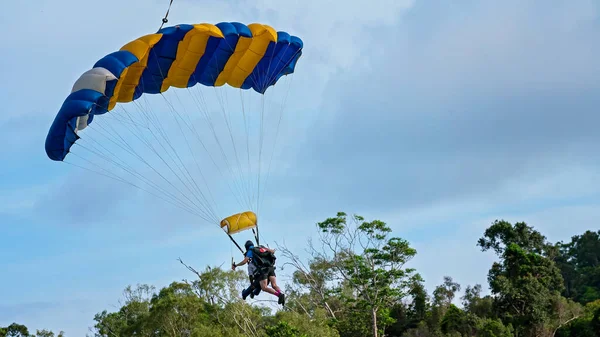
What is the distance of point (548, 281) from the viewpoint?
33.5m

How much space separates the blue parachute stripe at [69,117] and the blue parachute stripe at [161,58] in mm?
1512

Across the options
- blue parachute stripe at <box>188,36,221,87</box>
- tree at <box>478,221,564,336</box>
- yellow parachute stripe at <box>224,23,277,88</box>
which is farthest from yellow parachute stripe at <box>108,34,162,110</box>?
tree at <box>478,221,564,336</box>

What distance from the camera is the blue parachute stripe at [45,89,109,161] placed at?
13352 millimetres

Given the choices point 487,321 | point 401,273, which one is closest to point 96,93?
point 401,273

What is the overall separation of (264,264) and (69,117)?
4.67 meters

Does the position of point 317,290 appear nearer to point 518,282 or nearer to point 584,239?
point 518,282

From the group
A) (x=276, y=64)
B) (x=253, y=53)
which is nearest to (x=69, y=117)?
(x=253, y=53)

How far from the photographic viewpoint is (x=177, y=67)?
1551 centimetres

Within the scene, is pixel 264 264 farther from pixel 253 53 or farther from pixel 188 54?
pixel 253 53

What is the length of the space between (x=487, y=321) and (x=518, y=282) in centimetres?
272

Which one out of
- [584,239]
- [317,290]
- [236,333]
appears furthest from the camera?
[584,239]

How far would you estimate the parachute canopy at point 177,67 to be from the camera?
13.6 metres

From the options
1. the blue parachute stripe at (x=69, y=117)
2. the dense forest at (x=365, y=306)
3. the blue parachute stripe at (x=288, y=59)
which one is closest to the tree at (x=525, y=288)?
the dense forest at (x=365, y=306)

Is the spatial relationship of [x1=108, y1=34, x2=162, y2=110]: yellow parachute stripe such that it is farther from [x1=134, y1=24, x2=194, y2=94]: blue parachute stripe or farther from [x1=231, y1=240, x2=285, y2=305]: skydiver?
[x1=231, y1=240, x2=285, y2=305]: skydiver
